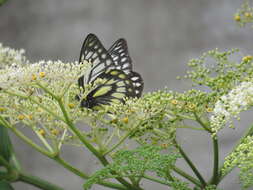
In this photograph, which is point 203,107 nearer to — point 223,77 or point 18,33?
point 223,77

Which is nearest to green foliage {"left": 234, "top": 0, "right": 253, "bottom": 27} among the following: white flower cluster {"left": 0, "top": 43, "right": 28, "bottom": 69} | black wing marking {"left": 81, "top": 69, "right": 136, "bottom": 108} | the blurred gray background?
black wing marking {"left": 81, "top": 69, "right": 136, "bottom": 108}

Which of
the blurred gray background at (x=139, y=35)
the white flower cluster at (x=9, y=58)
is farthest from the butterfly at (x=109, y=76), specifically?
the blurred gray background at (x=139, y=35)

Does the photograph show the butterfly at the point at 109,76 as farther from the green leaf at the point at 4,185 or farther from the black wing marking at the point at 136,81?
the green leaf at the point at 4,185

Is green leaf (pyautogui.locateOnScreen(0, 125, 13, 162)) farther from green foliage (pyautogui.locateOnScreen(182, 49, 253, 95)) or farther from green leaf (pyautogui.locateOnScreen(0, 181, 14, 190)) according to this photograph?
green foliage (pyautogui.locateOnScreen(182, 49, 253, 95))

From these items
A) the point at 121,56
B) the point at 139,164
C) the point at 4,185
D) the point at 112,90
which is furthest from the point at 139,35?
the point at 139,164

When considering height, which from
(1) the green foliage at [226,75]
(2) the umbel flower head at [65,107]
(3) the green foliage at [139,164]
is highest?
(1) the green foliage at [226,75]

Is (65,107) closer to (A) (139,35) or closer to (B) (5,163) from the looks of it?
(B) (5,163)

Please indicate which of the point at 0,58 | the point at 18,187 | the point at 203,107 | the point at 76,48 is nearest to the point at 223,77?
the point at 203,107
